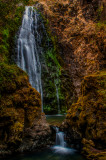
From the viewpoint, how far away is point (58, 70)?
12.5m

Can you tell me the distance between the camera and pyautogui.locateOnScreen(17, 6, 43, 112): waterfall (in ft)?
34.6

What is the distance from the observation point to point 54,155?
14.6 ft

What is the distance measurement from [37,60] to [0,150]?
28.7ft

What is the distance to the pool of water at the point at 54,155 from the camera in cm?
410

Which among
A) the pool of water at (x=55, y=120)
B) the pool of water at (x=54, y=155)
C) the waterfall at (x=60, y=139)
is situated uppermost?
the pool of water at (x=55, y=120)

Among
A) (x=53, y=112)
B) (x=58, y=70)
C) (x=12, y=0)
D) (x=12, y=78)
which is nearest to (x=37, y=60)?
(x=58, y=70)

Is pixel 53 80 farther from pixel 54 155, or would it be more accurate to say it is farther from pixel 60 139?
pixel 54 155

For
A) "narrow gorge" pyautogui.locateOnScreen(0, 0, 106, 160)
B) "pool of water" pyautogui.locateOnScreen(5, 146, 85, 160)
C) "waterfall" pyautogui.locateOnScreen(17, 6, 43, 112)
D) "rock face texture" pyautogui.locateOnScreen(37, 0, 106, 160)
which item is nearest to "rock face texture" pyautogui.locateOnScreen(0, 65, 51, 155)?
"narrow gorge" pyautogui.locateOnScreen(0, 0, 106, 160)

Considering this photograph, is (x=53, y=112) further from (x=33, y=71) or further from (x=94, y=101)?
(x=94, y=101)

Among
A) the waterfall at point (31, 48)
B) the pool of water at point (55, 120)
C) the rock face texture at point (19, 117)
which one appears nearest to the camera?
the rock face texture at point (19, 117)

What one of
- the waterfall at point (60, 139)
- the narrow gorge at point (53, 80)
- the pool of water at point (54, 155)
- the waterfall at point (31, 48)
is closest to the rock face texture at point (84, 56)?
the narrow gorge at point (53, 80)

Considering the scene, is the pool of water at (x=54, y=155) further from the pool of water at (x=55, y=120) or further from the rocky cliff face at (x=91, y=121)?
the pool of water at (x=55, y=120)

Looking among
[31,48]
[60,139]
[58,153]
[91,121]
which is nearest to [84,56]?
[31,48]

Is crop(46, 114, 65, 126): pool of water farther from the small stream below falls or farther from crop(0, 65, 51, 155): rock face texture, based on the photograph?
crop(0, 65, 51, 155): rock face texture
